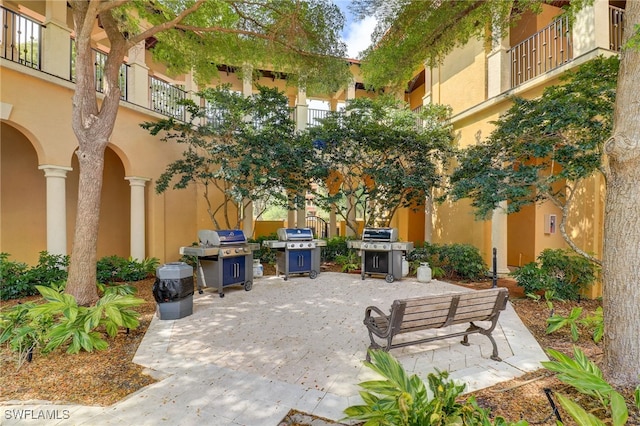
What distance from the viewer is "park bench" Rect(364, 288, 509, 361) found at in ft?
10.7

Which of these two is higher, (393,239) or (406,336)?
(393,239)

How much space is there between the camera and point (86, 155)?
5035 millimetres

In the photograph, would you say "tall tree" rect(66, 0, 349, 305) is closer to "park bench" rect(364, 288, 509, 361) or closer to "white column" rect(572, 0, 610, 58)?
"park bench" rect(364, 288, 509, 361)

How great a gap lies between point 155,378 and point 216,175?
5.79 m

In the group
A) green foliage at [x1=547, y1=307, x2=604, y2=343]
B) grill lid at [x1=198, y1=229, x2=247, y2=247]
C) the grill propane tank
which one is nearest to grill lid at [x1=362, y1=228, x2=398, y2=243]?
the grill propane tank

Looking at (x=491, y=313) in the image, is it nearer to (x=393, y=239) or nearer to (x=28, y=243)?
(x=393, y=239)

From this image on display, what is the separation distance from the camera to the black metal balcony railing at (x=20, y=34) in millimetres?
6309

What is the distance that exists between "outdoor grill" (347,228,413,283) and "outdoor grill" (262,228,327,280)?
118 cm

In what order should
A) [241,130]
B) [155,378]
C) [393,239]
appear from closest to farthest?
[155,378] < [393,239] < [241,130]

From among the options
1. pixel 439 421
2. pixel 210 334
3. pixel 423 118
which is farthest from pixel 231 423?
pixel 423 118

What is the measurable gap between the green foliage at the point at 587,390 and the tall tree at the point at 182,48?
19.8 feet

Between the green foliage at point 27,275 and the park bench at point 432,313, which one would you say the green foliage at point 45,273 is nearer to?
the green foliage at point 27,275

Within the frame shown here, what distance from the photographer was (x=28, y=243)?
8.12 metres

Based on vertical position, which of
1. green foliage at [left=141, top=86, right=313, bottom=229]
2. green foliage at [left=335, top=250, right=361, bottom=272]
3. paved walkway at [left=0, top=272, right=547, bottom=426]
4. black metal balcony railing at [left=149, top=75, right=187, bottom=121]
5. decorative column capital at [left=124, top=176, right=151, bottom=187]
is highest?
black metal balcony railing at [left=149, top=75, right=187, bottom=121]
